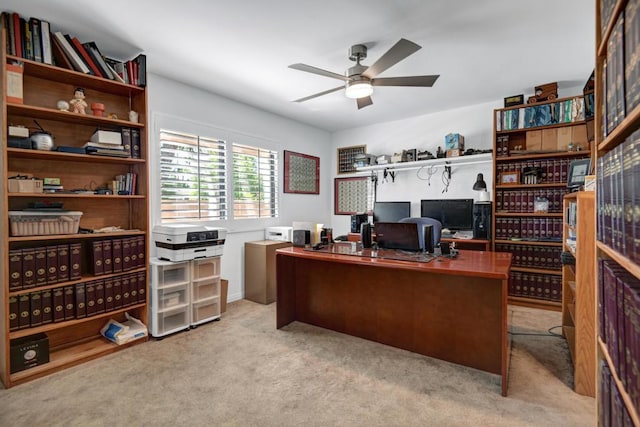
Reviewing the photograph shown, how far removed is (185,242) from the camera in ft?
10.1

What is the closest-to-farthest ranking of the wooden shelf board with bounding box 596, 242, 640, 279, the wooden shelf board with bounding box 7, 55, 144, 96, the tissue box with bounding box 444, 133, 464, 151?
1. the wooden shelf board with bounding box 596, 242, 640, 279
2. the wooden shelf board with bounding box 7, 55, 144, 96
3. the tissue box with bounding box 444, 133, 464, 151

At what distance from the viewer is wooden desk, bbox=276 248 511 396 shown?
229 cm

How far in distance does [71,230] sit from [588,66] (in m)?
5.05

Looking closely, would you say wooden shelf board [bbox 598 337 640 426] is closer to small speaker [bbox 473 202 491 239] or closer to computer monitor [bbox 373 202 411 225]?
small speaker [bbox 473 202 491 239]

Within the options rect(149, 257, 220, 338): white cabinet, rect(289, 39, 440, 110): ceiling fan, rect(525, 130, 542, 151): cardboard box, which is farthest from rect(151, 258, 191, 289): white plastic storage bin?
rect(525, 130, 542, 151): cardboard box

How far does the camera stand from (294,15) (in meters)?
2.36

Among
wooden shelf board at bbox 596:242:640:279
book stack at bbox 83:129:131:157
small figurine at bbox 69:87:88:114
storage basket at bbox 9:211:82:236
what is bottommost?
wooden shelf board at bbox 596:242:640:279

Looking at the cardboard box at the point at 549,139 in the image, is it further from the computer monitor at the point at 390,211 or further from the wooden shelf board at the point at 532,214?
the computer monitor at the point at 390,211

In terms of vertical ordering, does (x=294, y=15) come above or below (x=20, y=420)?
above

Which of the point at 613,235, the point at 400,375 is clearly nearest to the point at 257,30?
the point at 613,235

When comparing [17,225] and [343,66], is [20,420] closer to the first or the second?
[17,225]

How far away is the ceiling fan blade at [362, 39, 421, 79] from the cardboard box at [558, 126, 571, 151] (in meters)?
2.62

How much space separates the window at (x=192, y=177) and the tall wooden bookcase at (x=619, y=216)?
11.8ft

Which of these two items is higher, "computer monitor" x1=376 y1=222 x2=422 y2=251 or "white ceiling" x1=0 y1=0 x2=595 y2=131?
"white ceiling" x1=0 y1=0 x2=595 y2=131
